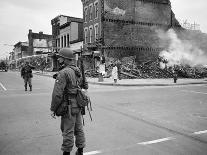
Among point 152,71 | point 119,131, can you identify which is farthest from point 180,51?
point 119,131

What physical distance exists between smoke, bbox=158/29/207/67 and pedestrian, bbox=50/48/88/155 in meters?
31.2

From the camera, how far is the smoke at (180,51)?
116ft

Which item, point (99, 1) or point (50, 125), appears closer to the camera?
point (50, 125)

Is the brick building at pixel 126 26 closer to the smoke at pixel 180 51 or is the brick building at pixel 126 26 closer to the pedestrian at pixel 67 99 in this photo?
the smoke at pixel 180 51

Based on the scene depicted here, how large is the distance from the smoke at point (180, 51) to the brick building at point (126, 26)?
102 centimetres

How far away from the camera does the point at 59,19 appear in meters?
49.2

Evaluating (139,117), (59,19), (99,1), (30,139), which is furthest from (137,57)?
(30,139)

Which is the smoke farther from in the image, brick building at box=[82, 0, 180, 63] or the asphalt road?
the asphalt road

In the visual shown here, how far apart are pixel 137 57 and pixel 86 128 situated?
97.1 feet

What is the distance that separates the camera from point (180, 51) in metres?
37.0

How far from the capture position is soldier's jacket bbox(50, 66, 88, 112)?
164 inches

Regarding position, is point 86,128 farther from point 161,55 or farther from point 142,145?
point 161,55

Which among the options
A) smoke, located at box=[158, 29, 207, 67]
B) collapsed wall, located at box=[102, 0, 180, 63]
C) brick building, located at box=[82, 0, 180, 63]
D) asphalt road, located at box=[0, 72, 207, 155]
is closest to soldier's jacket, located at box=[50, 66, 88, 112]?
asphalt road, located at box=[0, 72, 207, 155]

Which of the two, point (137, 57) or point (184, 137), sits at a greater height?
point (137, 57)
